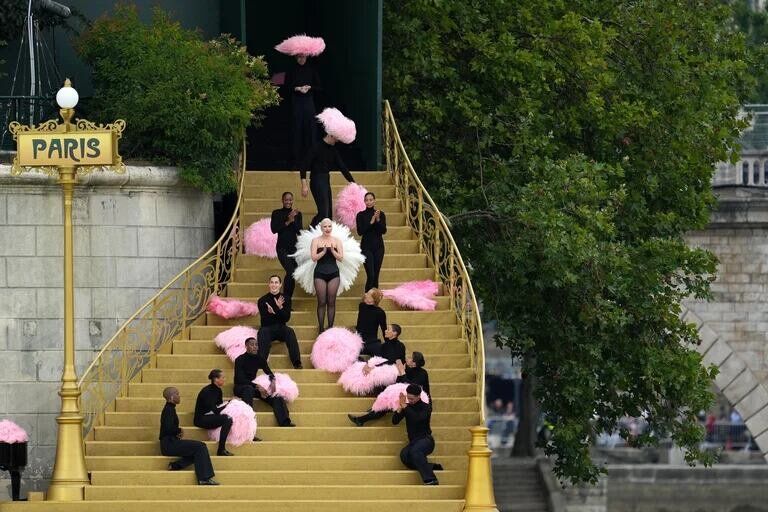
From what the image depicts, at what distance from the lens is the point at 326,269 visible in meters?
30.2

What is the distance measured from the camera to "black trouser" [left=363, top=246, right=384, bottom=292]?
101ft

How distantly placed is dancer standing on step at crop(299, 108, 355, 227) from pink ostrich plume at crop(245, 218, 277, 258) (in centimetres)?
54

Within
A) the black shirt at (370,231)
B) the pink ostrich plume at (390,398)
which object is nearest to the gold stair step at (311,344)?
the black shirt at (370,231)

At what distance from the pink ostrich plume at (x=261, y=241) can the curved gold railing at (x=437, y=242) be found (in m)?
1.89

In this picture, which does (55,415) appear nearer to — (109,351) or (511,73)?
(109,351)

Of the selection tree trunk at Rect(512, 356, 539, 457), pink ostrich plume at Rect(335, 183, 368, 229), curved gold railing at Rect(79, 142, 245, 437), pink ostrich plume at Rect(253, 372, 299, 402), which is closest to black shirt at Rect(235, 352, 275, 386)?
pink ostrich plume at Rect(253, 372, 299, 402)

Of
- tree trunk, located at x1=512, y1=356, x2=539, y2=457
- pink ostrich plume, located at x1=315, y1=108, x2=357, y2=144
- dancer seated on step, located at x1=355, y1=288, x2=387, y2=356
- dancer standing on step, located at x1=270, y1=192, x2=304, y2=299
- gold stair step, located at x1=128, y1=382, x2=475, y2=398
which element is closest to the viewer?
gold stair step, located at x1=128, y1=382, x2=475, y2=398

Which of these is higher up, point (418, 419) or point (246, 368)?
point (246, 368)

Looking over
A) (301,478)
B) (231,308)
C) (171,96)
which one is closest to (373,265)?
(231,308)

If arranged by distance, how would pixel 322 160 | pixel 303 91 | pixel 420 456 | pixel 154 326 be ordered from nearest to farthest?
pixel 420 456 < pixel 154 326 < pixel 322 160 < pixel 303 91

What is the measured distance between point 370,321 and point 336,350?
0.53 m

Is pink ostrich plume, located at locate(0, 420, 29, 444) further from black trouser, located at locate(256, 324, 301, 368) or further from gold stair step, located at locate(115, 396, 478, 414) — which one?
black trouser, located at locate(256, 324, 301, 368)

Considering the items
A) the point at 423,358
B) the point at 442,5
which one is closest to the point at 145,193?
the point at 423,358

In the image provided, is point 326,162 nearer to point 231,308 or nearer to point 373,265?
point 373,265
